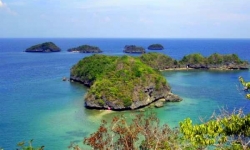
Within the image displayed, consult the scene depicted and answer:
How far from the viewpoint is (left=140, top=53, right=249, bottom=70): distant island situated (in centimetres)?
7938

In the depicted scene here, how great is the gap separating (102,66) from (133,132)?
38.9 metres

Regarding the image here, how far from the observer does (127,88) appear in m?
40.0

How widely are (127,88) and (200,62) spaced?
4743 centimetres

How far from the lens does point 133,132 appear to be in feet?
49.4

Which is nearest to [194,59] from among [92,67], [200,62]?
[200,62]

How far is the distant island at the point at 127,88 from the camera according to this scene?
125ft

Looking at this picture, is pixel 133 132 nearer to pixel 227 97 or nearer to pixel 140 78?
pixel 140 78

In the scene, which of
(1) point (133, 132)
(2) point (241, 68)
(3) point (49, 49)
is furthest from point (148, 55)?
(3) point (49, 49)

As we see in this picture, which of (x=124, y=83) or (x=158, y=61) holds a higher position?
(x=158, y=61)

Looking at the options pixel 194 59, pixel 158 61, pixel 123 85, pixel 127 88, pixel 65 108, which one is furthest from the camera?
pixel 194 59

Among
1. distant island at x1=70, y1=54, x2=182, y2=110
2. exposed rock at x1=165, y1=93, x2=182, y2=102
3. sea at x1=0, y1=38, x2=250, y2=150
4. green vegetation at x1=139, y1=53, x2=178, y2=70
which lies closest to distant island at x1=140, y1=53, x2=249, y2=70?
green vegetation at x1=139, y1=53, x2=178, y2=70

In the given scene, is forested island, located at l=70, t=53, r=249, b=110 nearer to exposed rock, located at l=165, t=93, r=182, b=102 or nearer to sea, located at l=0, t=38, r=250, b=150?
exposed rock, located at l=165, t=93, r=182, b=102

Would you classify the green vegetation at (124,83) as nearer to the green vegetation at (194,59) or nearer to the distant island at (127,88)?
the distant island at (127,88)

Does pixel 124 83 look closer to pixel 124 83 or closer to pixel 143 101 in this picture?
pixel 124 83
